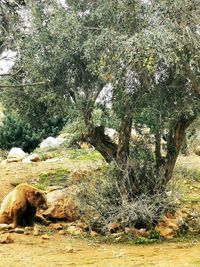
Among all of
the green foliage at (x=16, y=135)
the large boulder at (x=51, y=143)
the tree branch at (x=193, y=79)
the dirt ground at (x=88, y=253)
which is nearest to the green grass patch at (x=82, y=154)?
the large boulder at (x=51, y=143)

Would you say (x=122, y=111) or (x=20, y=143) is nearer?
(x=122, y=111)

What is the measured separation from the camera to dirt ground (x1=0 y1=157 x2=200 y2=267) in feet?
26.0

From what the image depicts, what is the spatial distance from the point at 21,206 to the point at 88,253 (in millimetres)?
2663

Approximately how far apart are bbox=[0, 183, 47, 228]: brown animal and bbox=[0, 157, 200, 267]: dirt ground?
0.69 metres

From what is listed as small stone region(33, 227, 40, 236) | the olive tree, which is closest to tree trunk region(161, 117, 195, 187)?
the olive tree

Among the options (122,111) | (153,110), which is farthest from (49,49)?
(153,110)

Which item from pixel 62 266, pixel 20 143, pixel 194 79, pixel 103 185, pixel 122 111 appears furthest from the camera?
pixel 20 143

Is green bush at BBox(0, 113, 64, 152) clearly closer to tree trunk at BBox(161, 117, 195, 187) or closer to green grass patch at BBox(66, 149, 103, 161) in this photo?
green grass patch at BBox(66, 149, 103, 161)

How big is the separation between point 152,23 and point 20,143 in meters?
16.0

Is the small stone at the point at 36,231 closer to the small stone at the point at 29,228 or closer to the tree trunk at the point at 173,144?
the small stone at the point at 29,228

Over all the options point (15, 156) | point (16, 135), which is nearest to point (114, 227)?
point (15, 156)

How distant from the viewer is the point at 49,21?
11.2 m

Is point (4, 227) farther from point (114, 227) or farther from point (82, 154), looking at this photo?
point (82, 154)

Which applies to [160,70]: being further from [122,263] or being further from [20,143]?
[20,143]
